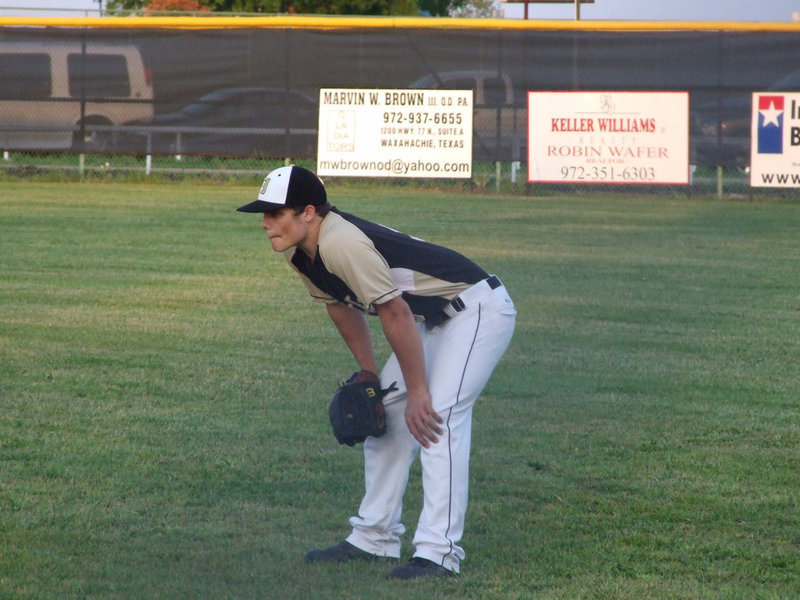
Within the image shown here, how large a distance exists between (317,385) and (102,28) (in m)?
13.2

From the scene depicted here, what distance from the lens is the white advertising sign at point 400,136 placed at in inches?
685

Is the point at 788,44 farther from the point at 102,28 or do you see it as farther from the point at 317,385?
the point at 317,385

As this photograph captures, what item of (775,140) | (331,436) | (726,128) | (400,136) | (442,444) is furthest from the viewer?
(400,136)

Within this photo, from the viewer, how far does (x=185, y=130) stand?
18.1 metres

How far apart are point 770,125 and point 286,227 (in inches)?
572

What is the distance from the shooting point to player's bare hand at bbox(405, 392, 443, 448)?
12.5ft

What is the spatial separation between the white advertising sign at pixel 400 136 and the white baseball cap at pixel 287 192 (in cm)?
1369

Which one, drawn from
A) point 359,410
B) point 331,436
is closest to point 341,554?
point 359,410

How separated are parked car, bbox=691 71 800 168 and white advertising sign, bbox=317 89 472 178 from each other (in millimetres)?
3507

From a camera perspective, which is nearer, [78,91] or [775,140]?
[775,140]

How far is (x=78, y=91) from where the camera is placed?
18.2 metres

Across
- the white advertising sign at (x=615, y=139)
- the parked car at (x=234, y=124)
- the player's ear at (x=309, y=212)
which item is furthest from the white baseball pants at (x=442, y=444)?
the parked car at (x=234, y=124)

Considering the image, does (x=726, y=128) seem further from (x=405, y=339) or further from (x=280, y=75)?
(x=405, y=339)

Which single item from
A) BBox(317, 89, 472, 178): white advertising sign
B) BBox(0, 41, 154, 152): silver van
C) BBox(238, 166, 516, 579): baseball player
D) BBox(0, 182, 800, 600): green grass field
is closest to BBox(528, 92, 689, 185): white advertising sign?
BBox(317, 89, 472, 178): white advertising sign
